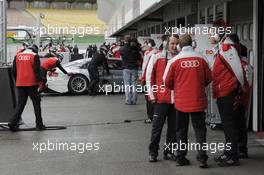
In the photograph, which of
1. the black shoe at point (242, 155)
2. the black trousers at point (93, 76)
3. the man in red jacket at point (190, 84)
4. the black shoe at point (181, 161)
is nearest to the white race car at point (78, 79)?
the black trousers at point (93, 76)

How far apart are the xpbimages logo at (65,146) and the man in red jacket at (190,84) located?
7.36ft

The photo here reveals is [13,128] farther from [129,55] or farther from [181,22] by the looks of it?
[181,22]

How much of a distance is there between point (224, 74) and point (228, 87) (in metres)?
0.19

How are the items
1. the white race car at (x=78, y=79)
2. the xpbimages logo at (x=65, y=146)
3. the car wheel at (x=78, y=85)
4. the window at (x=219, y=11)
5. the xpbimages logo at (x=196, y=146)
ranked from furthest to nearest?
the car wheel at (x=78, y=85) → the white race car at (x=78, y=79) → the window at (x=219, y=11) → the xpbimages logo at (x=65, y=146) → the xpbimages logo at (x=196, y=146)

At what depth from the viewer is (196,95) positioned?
25.6ft

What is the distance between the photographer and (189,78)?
7.80 meters

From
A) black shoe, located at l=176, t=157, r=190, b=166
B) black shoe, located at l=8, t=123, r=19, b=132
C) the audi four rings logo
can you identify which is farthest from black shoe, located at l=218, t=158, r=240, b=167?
black shoe, located at l=8, t=123, r=19, b=132

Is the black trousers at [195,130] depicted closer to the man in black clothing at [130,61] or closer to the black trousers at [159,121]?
the black trousers at [159,121]

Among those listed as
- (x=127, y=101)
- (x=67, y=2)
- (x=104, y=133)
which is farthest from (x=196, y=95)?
(x=67, y=2)

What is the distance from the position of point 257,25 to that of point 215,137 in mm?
2211

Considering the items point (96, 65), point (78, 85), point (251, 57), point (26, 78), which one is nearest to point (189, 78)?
point (251, 57)

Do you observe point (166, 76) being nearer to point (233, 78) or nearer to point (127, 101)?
point (233, 78)

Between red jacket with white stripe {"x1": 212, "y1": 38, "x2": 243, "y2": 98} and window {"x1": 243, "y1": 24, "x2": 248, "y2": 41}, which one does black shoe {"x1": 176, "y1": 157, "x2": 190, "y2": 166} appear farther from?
window {"x1": 243, "y1": 24, "x2": 248, "y2": 41}

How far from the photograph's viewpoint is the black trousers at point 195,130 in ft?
25.8
